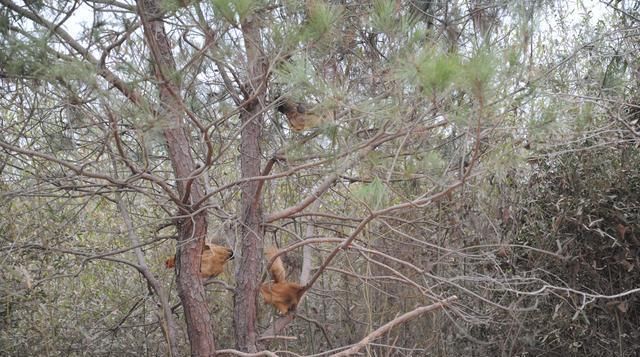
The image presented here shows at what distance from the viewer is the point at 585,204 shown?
3455 mm

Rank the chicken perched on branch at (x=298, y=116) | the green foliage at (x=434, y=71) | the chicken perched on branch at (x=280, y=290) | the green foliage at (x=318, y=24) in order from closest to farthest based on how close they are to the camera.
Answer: the green foliage at (x=434, y=71) < the green foliage at (x=318, y=24) < the chicken perched on branch at (x=298, y=116) < the chicken perched on branch at (x=280, y=290)

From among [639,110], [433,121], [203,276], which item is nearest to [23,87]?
[203,276]

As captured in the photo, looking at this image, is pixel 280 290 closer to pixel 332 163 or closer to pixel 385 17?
pixel 332 163

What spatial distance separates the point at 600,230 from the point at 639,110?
0.61 m

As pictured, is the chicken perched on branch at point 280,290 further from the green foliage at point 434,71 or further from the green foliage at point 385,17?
the green foliage at point 434,71

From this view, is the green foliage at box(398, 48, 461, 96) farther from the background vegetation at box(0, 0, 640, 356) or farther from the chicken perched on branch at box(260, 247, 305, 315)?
the chicken perched on branch at box(260, 247, 305, 315)

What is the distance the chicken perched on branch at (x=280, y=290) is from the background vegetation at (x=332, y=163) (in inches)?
2.8

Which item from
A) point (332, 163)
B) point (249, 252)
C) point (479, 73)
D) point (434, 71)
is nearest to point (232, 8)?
point (434, 71)

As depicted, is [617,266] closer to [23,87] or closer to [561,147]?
[561,147]

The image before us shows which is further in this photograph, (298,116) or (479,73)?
(298,116)

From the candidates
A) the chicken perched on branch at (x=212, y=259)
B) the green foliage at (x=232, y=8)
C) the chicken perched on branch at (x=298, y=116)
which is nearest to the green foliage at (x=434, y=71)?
the green foliage at (x=232, y=8)

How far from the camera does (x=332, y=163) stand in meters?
2.74

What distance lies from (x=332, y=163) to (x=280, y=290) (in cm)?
75

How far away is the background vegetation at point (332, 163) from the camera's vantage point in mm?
2252
